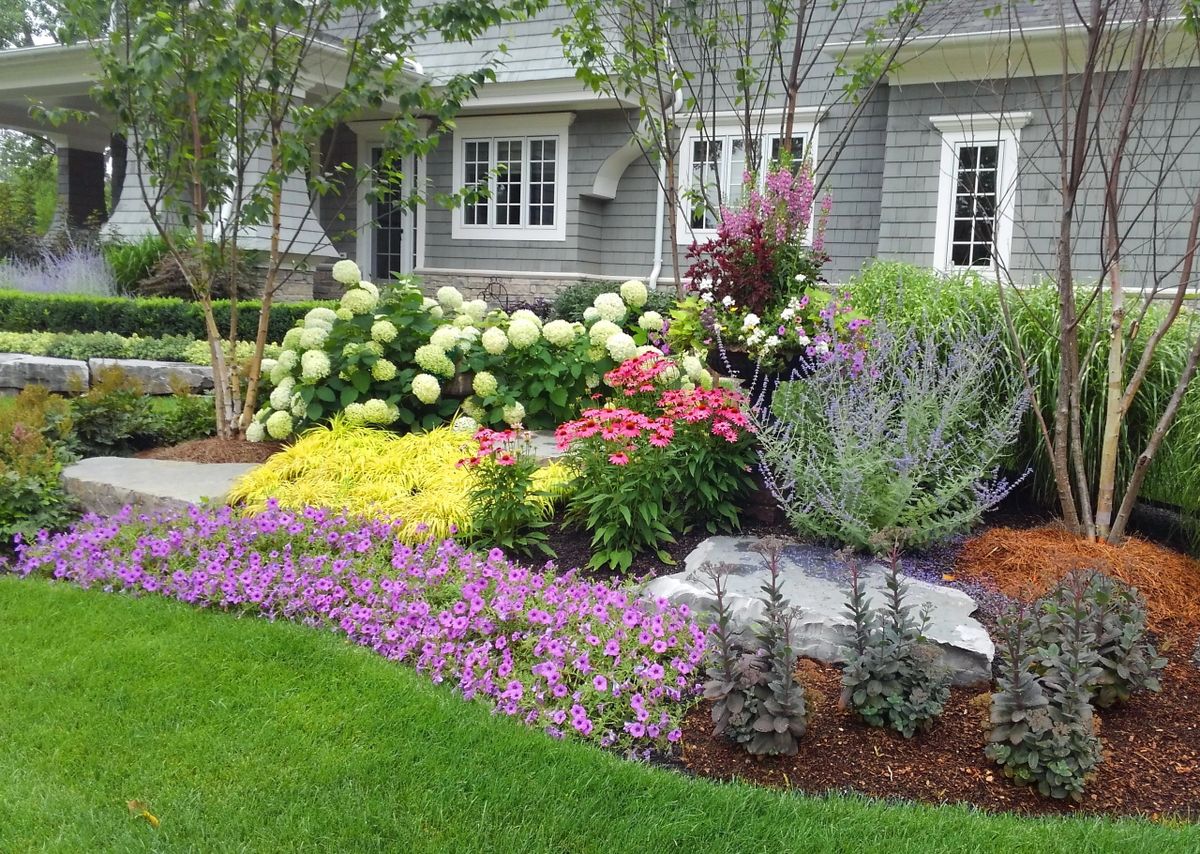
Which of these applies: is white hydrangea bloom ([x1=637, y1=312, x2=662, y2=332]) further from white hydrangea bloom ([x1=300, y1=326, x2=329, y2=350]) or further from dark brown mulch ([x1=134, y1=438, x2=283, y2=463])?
dark brown mulch ([x1=134, y1=438, x2=283, y2=463])

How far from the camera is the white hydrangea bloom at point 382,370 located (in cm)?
590

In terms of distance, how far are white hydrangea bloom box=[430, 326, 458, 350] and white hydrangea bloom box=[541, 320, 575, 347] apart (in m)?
0.56

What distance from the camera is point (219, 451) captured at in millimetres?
6164

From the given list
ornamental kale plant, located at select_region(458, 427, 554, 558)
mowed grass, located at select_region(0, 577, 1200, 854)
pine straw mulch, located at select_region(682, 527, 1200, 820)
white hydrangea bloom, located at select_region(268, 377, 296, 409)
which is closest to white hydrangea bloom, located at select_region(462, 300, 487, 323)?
white hydrangea bloom, located at select_region(268, 377, 296, 409)

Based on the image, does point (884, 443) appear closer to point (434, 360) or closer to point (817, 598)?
point (817, 598)

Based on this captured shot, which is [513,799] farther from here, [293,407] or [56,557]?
[293,407]

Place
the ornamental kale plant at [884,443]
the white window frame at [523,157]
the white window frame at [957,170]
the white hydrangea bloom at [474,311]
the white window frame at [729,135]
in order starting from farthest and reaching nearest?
the white window frame at [523,157] → the white window frame at [729,135] → the white window frame at [957,170] → the white hydrangea bloom at [474,311] → the ornamental kale plant at [884,443]

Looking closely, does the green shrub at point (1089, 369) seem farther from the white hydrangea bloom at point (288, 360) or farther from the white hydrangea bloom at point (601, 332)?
the white hydrangea bloom at point (288, 360)

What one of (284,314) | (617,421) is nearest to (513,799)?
(617,421)

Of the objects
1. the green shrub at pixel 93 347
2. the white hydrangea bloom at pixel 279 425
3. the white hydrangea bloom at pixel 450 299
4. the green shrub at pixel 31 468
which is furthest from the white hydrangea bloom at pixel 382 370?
the green shrub at pixel 93 347

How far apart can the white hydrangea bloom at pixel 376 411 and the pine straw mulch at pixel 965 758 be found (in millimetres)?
3273

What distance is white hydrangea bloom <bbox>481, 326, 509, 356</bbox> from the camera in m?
5.98

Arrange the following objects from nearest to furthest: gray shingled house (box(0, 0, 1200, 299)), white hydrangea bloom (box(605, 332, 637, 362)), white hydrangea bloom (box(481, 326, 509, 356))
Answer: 1. white hydrangea bloom (box(605, 332, 637, 362))
2. white hydrangea bloom (box(481, 326, 509, 356))
3. gray shingled house (box(0, 0, 1200, 299))

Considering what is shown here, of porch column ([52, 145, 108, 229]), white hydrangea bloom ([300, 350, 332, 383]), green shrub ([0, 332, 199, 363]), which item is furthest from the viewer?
porch column ([52, 145, 108, 229])
